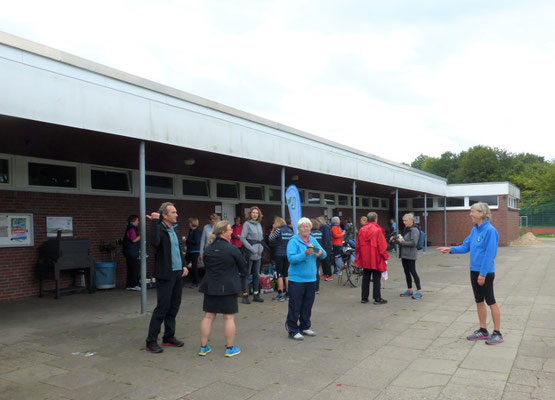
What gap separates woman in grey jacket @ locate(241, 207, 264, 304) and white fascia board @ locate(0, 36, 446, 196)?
144 centimetres

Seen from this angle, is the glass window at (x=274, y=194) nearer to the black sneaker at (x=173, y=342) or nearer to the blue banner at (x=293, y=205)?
the blue banner at (x=293, y=205)

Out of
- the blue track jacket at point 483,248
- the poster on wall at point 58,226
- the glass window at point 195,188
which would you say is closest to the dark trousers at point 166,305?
the blue track jacket at point 483,248

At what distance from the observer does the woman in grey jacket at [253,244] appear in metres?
8.25

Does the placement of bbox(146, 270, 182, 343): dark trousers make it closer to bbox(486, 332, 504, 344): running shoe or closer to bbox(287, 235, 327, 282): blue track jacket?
bbox(287, 235, 327, 282): blue track jacket

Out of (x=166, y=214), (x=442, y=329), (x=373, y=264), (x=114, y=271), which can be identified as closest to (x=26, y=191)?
Result: (x=114, y=271)

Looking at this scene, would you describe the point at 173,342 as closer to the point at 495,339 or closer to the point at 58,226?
the point at 495,339

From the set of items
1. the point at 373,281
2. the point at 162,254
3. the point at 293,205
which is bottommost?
the point at 373,281

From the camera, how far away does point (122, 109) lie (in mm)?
6695

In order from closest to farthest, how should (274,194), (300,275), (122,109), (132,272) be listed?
(300,275) → (122,109) → (132,272) → (274,194)

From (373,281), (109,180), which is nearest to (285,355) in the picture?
(373,281)

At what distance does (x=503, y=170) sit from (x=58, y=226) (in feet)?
224

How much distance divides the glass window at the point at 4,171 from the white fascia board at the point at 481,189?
23475 millimetres

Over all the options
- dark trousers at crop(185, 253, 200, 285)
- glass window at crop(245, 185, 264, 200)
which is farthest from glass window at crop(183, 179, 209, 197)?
dark trousers at crop(185, 253, 200, 285)

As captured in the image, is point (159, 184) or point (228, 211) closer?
point (159, 184)
